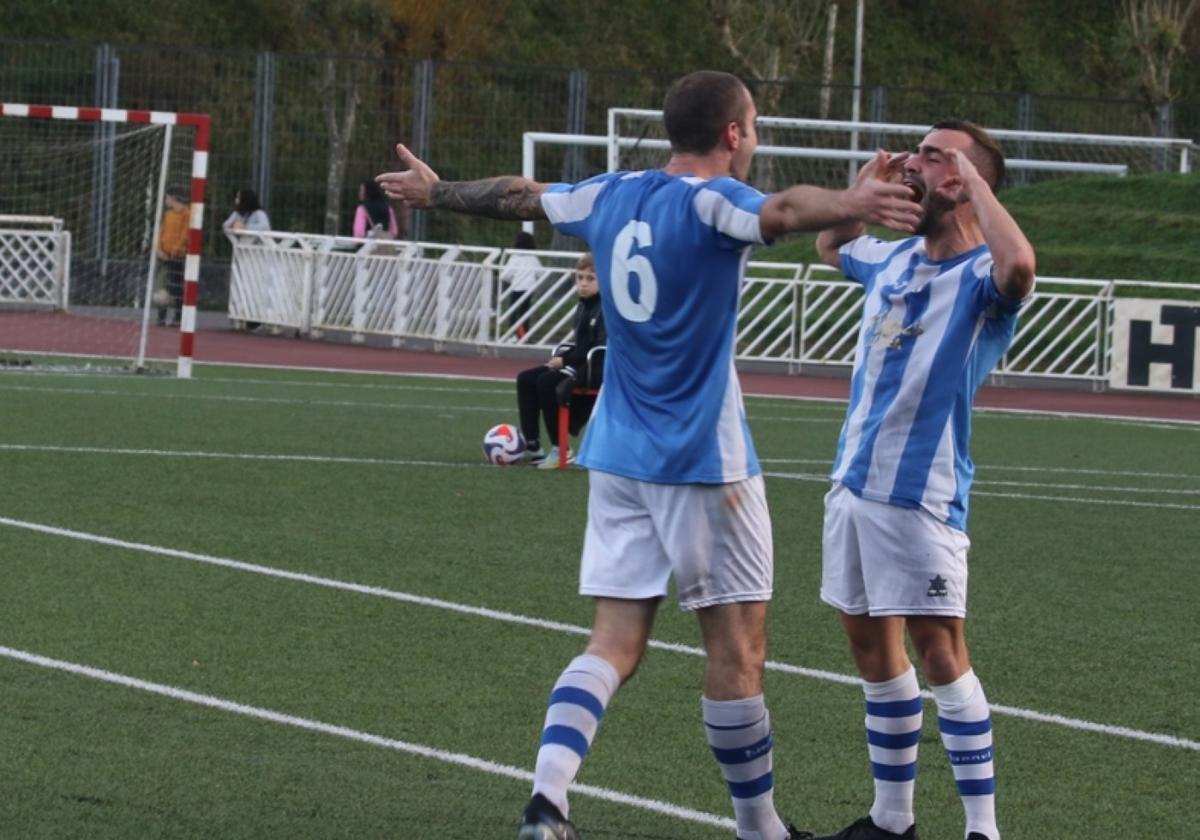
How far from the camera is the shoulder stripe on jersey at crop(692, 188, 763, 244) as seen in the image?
16.0 ft

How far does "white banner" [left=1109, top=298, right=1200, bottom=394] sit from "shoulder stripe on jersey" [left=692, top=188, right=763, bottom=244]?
1925 centimetres

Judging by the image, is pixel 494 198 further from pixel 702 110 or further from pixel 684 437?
pixel 684 437

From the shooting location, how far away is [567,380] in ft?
45.7

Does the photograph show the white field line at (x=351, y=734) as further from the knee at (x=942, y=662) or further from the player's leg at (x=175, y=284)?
the player's leg at (x=175, y=284)

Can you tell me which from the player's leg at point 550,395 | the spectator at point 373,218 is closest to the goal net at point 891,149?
the spectator at point 373,218

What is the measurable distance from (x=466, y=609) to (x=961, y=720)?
3591mm

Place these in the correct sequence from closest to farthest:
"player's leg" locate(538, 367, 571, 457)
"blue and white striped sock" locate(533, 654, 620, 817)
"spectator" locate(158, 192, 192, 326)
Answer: "blue and white striped sock" locate(533, 654, 620, 817) → "player's leg" locate(538, 367, 571, 457) → "spectator" locate(158, 192, 192, 326)

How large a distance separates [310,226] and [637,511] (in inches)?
1209

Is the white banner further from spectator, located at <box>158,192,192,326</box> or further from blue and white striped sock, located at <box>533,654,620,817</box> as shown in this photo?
blue and white striped sock, located at <box>533,654,620,817</box>

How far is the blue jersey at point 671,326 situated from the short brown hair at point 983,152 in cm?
83

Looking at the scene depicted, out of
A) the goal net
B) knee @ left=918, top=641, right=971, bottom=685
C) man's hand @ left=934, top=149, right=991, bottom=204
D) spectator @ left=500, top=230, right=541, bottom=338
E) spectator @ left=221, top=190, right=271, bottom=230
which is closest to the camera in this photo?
man's hand @ left=934, top=149, right=991, bottom=204

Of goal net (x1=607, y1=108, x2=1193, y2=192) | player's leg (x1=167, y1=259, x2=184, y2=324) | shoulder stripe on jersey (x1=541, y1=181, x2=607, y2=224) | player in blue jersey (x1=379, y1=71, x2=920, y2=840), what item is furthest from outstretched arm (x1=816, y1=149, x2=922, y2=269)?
goal net (x1=607, y1=108, x2=1193, y2=192)

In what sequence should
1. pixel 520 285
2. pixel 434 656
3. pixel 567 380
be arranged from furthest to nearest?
pixel 520 285 → pixel 567 380 → pixel 434 656

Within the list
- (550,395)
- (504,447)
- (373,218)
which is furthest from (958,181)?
(373,218)
